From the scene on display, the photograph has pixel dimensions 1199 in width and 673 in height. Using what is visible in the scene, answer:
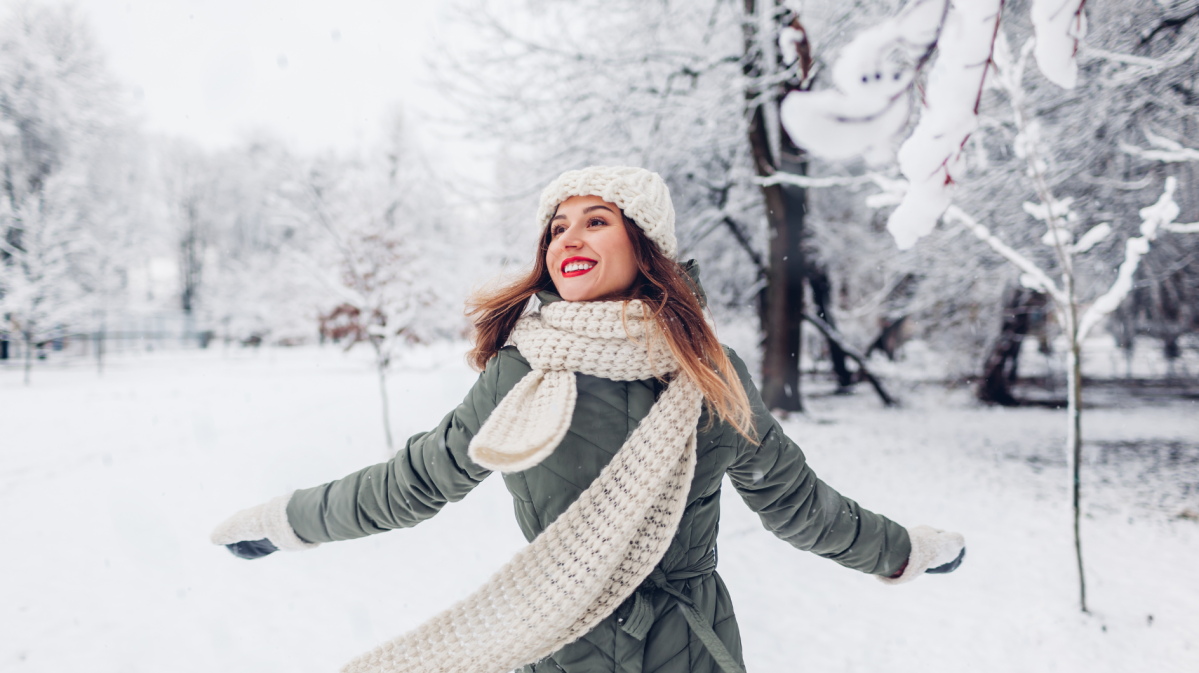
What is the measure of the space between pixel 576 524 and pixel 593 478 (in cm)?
10

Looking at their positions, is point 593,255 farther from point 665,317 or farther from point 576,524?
point 576,524

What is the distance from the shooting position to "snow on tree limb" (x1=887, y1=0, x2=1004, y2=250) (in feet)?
2.13

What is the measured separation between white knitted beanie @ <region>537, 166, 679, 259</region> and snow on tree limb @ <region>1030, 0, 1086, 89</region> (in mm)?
674

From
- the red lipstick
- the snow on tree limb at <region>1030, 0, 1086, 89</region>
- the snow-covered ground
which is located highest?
the snow on tree limb at <region>1030, 0, 1086, 89</region>

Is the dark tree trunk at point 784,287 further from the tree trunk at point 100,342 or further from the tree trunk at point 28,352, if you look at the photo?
the tree trunk at point 100,342

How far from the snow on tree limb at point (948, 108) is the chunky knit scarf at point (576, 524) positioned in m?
0.54

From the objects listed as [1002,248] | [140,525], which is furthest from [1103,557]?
[140,525]

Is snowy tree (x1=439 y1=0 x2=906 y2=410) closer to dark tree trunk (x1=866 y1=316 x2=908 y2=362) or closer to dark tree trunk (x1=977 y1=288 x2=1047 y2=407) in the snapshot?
dark tree trunk (x1=977 y1=288 x2=1047 y2=407)

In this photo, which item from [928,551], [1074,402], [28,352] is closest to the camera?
[928,551]

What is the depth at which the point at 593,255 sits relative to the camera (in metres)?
1.20

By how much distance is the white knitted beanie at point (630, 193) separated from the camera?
4.00 feet

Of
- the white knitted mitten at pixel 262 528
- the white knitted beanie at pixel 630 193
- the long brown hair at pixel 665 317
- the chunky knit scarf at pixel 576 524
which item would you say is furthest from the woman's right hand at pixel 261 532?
the white knitted beanie at pixel 630 193

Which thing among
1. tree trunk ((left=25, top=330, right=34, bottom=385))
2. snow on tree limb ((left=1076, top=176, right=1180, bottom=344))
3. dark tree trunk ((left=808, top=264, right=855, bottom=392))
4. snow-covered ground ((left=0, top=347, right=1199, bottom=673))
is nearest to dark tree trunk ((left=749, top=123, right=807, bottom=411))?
snow-covered ground ((left=0, top=347, right=1199, bottom=673))

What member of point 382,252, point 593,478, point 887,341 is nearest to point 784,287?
point 382,252
